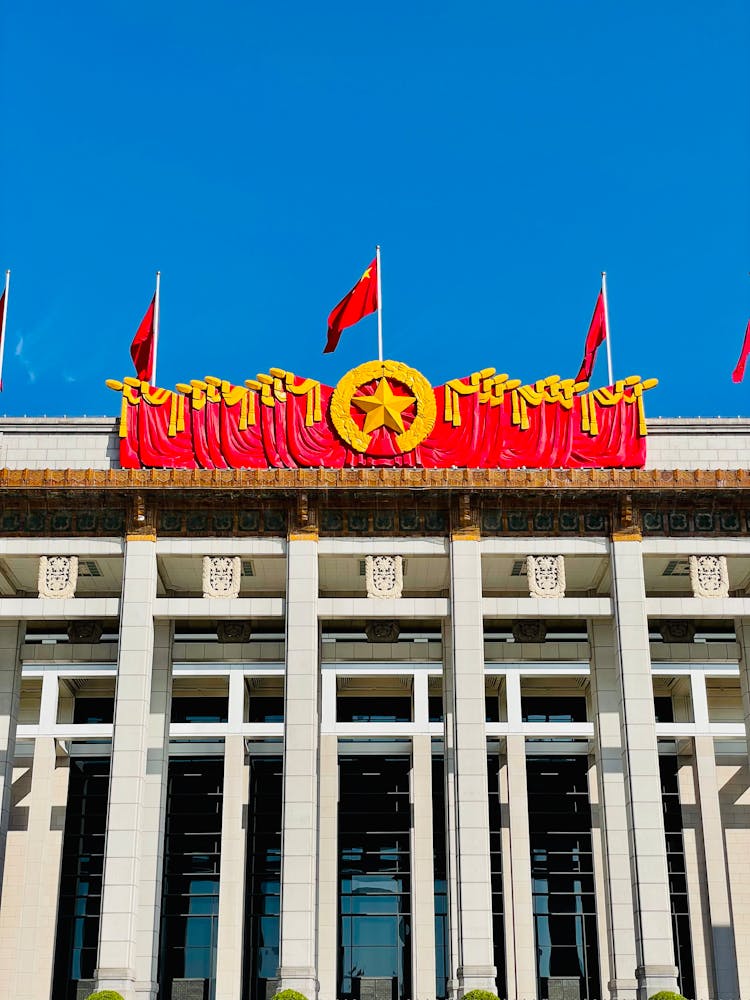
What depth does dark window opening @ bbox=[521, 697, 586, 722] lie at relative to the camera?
1735 inches

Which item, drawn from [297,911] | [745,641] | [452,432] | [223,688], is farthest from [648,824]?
[223,688]

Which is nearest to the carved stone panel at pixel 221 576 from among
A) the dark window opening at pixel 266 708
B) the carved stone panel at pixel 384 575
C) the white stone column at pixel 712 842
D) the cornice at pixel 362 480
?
the cornice at pixel 362 480

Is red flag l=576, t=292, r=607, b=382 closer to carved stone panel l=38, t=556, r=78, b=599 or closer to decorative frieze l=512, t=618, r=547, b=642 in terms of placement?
decorative frieze l=512, t=618, r=547, b=642

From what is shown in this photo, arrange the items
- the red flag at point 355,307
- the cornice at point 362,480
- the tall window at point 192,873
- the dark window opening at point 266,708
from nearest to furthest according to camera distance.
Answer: the cornice at point 362,480 → the red flag at point 355,307 → the tall window at point 192,873 → the dark window opening at point 266,708

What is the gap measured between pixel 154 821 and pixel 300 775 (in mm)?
4876

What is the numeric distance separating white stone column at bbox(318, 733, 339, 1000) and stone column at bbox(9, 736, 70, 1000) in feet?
28.8

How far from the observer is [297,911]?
29.5 metres

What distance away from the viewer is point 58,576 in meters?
33.3

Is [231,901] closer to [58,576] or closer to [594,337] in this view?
[58,576]

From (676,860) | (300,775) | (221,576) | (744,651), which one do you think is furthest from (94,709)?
(744,651)

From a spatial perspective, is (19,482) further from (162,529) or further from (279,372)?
(279,372)

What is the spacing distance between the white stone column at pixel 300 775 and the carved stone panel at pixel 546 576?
5.85m

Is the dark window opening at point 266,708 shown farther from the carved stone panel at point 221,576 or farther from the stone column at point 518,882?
the carved stone panel at point 221,576

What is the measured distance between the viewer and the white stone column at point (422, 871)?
127 ft
